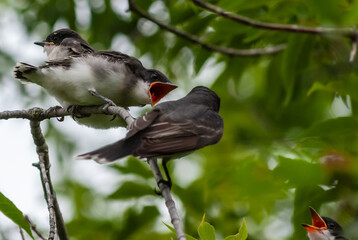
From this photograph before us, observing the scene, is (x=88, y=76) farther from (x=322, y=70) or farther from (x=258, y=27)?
(x=322, y=70)

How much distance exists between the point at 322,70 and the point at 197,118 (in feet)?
5.90

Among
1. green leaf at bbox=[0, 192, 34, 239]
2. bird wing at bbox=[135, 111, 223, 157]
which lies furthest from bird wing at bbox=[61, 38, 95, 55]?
green leaf at bbox=[0, 192, 34, 239]

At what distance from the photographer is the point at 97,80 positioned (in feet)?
14.4

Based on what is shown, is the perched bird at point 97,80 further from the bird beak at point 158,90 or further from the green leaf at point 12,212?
the green leaf at point 12,212

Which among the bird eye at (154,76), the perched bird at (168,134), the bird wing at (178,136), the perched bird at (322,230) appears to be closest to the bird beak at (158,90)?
the bird eye at (154,76)

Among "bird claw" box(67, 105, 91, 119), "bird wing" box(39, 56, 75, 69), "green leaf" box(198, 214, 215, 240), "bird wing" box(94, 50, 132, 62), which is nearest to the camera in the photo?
"green leaf" box(198, 214, 215, 240)

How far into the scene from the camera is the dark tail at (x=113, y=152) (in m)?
3.26

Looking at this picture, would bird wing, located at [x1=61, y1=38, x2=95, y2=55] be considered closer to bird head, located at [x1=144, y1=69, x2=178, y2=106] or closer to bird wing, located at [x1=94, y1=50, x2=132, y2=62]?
bird wing, located at [x1=94, y1=50, x2=132, y2=62]

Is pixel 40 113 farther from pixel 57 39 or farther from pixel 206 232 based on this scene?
pixel 57 39

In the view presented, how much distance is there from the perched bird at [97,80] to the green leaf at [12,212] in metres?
1.66

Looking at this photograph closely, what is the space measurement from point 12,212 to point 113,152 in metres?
0.81

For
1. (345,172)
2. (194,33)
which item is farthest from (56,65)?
(345,172)

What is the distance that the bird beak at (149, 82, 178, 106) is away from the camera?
4.39m

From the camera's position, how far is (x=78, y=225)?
5.14 metres
